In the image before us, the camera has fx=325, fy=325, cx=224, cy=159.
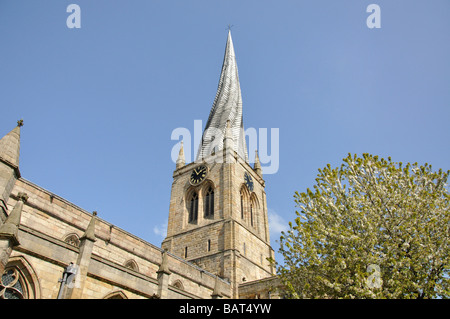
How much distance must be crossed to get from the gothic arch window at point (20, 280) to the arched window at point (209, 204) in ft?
77.2

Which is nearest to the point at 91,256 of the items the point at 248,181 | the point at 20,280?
the point at 20,280

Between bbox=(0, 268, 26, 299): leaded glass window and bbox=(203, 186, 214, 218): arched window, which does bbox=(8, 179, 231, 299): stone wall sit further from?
bbox=(203, 186, 214, 218): arched window

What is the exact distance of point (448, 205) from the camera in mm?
12008

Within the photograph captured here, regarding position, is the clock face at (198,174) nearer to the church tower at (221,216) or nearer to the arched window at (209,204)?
the church tower at (221,216)

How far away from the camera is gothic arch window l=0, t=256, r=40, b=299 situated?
11.6m

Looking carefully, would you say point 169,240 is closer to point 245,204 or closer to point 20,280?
point 245,204

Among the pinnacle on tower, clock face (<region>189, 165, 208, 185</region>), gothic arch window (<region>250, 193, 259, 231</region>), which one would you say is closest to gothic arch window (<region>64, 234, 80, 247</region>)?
the pinnacle on tower

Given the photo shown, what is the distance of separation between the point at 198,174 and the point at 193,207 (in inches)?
153

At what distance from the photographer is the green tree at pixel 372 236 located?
418 inches

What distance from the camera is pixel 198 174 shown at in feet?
125

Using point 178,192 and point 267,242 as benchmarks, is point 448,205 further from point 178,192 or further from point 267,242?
point 178,192

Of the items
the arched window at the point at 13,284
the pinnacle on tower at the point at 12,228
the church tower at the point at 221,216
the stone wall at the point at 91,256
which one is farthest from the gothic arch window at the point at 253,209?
the pinnacle on tower at the point at 12,228
